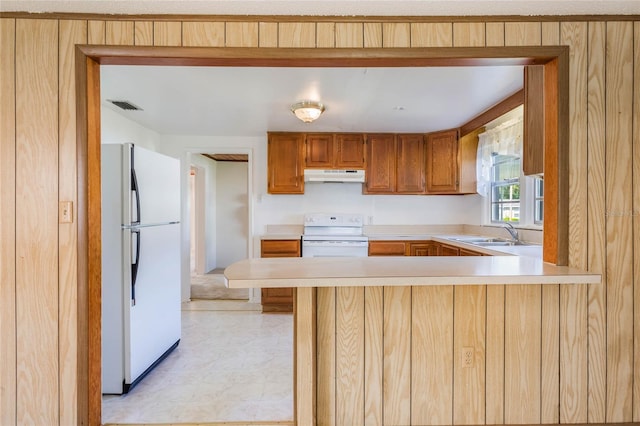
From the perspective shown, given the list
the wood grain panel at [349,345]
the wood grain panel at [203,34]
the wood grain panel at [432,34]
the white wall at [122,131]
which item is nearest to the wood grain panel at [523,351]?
the wood grain panel at [349,345]

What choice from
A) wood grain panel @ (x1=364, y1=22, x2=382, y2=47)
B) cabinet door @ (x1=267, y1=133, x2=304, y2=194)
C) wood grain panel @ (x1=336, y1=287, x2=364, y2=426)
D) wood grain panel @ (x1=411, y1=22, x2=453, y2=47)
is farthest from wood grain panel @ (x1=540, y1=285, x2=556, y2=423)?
cabinet door @ (x1=267, y1=133, x2=304, y2=194)

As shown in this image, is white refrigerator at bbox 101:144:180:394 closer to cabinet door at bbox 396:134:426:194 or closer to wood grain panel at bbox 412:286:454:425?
wood grain panel at bbox 412:286:454:425

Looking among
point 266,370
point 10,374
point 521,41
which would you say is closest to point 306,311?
point 266,370

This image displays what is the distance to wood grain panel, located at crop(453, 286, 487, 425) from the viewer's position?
1.68 meters

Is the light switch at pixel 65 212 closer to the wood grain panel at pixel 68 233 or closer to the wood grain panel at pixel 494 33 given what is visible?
the wood grain panel at pixel 68 233

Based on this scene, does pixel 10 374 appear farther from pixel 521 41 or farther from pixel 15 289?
pixel 521 41

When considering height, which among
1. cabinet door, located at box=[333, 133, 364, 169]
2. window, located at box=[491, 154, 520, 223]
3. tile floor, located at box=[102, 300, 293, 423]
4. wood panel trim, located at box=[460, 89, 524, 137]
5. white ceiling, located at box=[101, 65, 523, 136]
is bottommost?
tile floor, located at box=[102, 300, 293, 423]

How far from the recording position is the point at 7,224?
1.57 m

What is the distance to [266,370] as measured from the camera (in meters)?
2.46

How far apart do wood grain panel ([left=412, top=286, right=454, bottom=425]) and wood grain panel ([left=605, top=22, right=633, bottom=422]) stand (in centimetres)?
78

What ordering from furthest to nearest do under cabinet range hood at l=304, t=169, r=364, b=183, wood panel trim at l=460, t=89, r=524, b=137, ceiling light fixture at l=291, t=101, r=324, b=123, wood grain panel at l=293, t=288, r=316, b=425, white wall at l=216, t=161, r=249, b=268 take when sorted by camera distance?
white wall at l=216, t=161, r=249, b=268
under cabinet range hood at l=304, t=169, r=364, b=183
ceiling light fixture at l=291, t=101, r=324, b=123
wood panel trim at l=460, t=89, r=524, b=137
wood grain panel at l=293, t=288, r=316, b=425

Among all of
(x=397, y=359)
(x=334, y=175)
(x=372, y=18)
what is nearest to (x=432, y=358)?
(x=397, y=359)

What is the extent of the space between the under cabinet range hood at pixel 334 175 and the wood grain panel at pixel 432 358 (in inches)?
100

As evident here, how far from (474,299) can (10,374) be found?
227 cm
